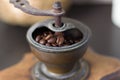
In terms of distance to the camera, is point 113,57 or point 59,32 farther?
point 113,57

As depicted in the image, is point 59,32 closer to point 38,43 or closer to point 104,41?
point 38,43

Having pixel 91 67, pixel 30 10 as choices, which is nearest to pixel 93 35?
pixel 91 67

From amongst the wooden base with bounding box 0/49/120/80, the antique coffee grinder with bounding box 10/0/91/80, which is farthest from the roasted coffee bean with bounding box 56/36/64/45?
the wooden base with bounding box 0/49/120/80

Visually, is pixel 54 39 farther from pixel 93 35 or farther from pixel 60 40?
pixel 93 35

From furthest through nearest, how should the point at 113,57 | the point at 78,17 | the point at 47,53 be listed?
the point at 78,17, the point at 113,57, the point at 47,53

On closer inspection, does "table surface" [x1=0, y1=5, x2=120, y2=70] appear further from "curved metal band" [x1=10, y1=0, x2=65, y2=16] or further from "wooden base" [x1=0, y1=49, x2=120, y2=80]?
"curved metal band" [x1=10, y1=0, x2=65, y2=16]

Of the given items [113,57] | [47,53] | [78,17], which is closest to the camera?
[47,53]

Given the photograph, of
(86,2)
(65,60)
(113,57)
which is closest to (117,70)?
(113,57)

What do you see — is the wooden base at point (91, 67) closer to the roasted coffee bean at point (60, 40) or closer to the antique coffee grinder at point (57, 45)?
the antique coffee grinder at point (57, 45)
